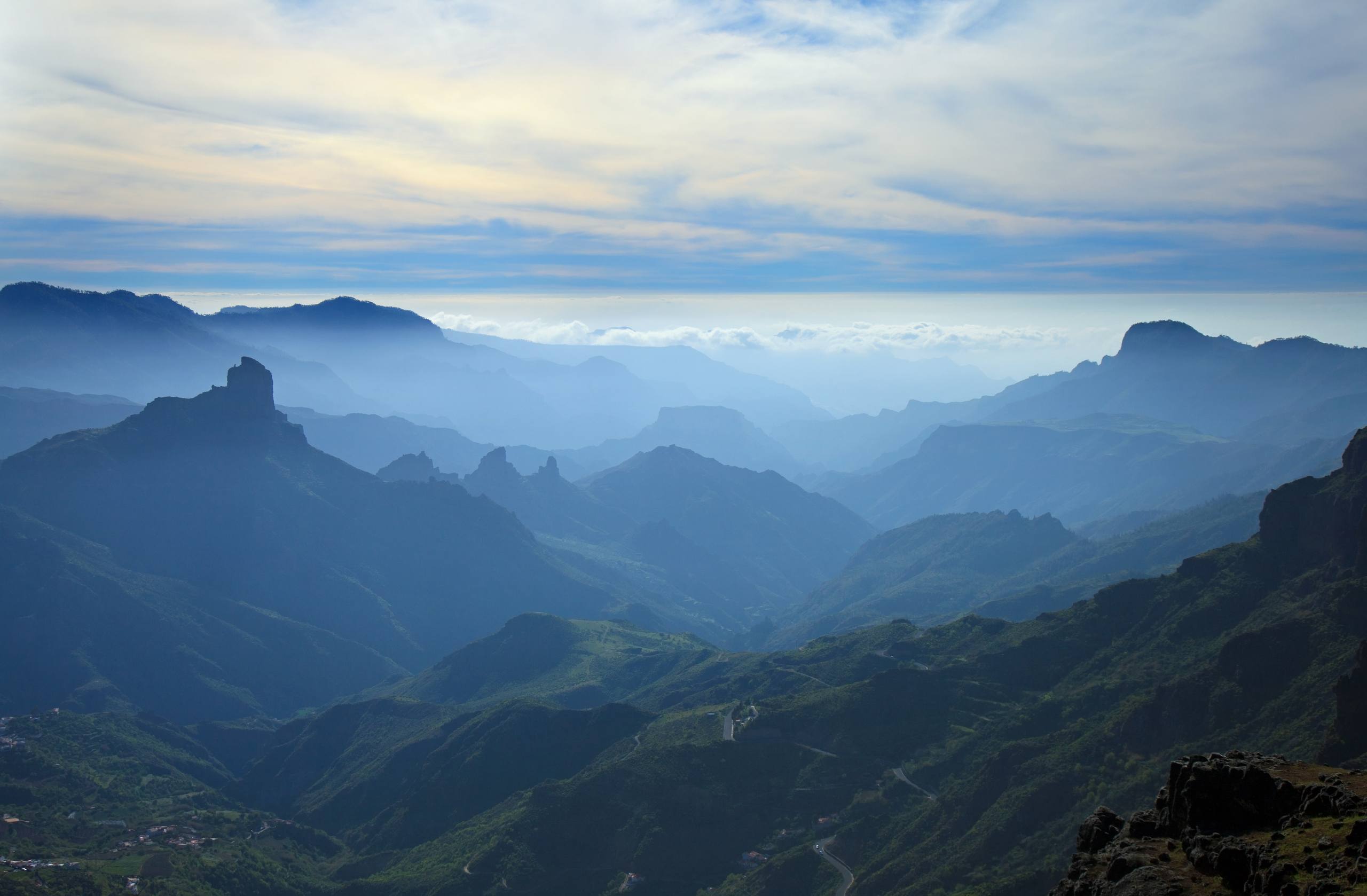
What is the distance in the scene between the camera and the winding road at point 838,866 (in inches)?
4198

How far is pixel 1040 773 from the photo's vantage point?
113 metres

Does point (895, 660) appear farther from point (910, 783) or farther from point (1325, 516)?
point (1325, 516)

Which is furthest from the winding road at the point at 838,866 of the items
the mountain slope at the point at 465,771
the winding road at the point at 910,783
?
the mountain slope at the point at 465,771

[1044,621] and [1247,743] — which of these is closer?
[1247,743]

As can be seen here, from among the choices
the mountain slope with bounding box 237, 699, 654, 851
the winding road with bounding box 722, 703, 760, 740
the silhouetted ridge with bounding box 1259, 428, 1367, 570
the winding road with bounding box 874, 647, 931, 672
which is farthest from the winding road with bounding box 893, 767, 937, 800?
the silhouetted ridge with bounding box 1259, 428, 1367, 570

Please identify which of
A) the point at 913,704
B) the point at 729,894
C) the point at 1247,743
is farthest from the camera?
the point at 913,704

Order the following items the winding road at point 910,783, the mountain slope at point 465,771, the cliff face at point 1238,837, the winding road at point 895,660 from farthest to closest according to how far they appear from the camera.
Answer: the mountain slope at point 465,771 < the winding road at point 895,660 < the winding road at point 910,783 < the cliff face at point 1238,837

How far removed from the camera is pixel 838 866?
112 meters

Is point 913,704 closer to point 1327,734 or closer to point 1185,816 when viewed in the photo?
point 1327,734

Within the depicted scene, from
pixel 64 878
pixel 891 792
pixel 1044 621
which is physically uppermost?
pixel 1044 621

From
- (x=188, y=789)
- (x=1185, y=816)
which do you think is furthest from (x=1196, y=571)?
(x=188, y=789)

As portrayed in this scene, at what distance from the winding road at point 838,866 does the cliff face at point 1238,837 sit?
66.1 meters

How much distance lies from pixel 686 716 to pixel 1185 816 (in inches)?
5062

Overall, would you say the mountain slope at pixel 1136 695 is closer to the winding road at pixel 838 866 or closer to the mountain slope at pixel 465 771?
the winding road at pixel 838 866
